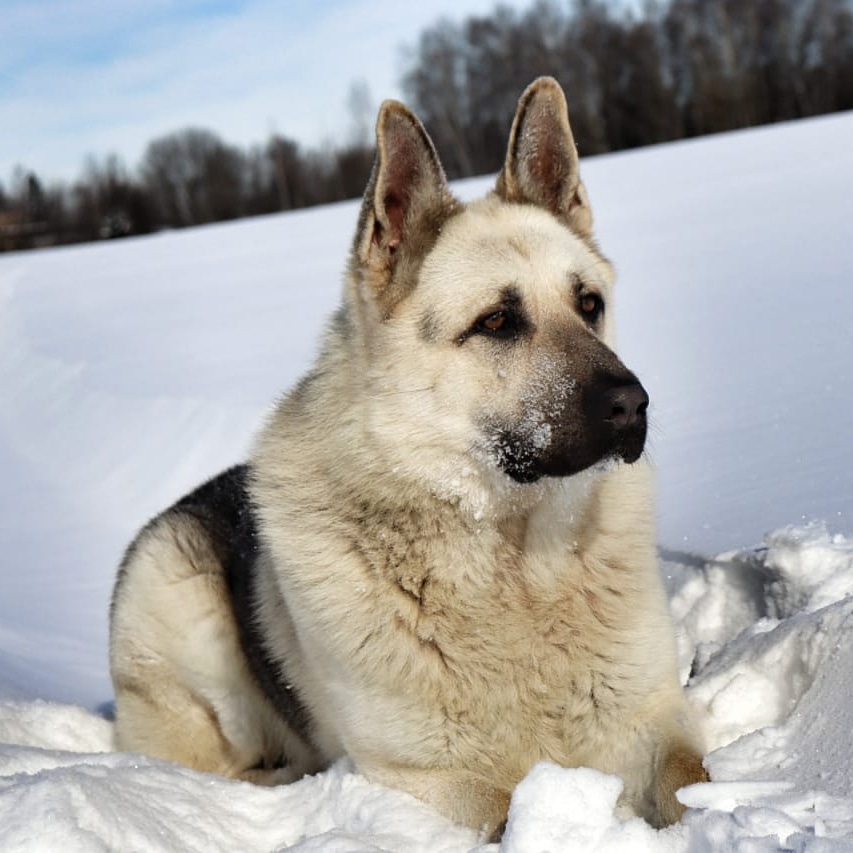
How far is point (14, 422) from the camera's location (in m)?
11.9

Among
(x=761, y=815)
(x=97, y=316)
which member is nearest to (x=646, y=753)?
(x=761, y=815)

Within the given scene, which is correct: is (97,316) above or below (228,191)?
below

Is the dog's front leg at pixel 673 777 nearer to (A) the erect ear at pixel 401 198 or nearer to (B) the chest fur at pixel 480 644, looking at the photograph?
(B) the chest fur at pixel 480 644

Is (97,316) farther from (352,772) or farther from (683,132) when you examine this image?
(683,132)

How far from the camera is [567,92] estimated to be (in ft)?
159

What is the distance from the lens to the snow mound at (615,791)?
232 centimetres

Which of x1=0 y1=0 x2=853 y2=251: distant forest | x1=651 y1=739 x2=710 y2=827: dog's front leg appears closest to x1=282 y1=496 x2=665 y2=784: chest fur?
x1=651 y1=739 x2=710 y2=827: dog's front leg

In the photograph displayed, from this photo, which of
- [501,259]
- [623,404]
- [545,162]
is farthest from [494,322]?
[545,162]

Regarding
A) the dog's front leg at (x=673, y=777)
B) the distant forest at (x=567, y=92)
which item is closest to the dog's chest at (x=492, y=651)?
the dog's front leg at (x=673, y=777)

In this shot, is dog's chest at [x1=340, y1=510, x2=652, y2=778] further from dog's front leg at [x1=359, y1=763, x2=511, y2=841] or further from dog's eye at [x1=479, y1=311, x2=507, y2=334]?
dog's eye at [x1=479, y1=311, x2=507, y2=334]

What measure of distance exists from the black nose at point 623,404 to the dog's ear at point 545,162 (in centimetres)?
99

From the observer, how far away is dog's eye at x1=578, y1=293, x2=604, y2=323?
3391 mm

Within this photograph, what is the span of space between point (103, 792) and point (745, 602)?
2.55 metres

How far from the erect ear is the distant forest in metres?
41.4
